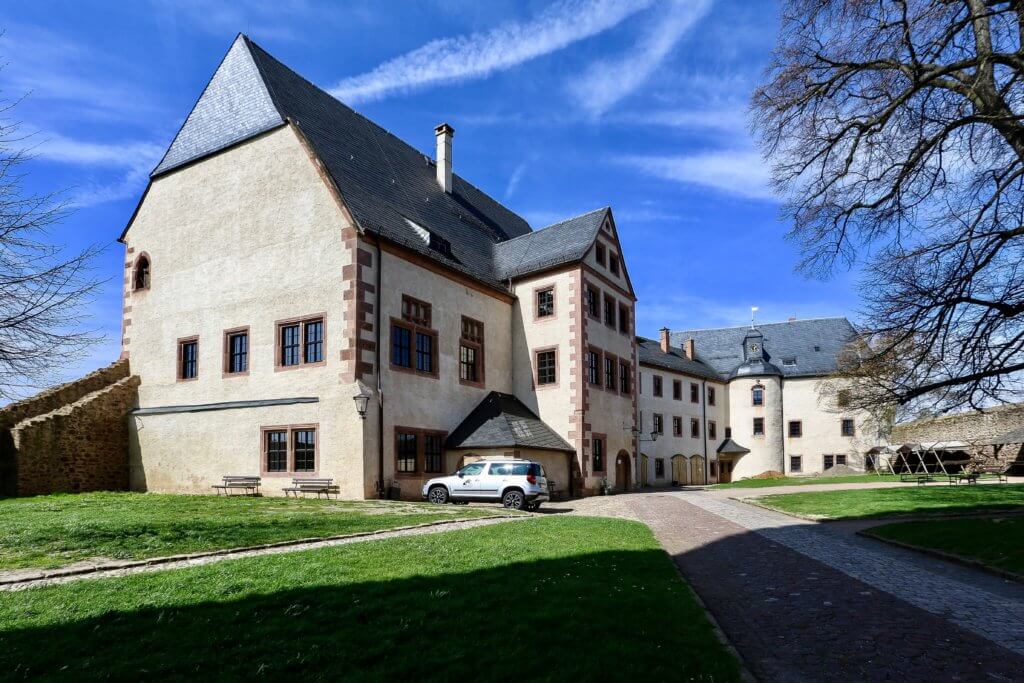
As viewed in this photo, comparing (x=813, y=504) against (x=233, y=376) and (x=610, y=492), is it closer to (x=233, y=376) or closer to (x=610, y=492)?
(x=610, y=492)

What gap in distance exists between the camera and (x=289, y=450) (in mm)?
22906

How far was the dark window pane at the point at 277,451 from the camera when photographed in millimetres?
23141

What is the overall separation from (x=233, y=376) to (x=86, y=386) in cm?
665

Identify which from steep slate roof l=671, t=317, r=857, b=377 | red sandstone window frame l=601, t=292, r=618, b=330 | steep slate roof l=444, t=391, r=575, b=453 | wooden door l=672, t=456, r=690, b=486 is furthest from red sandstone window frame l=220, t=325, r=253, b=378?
steep slate roof l=671, t=317, r=857, b=377

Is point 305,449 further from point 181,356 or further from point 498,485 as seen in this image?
point 181,356

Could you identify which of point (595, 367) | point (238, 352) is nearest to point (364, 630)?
point (238, 352)

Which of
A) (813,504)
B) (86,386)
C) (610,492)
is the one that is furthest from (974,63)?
(86,386)

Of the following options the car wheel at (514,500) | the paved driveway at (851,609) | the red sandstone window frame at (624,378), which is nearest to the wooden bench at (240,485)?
the car wheel at (514,500)

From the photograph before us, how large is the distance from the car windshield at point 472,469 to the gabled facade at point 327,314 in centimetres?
243

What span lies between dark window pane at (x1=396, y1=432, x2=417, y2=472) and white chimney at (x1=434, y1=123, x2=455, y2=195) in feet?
47.5

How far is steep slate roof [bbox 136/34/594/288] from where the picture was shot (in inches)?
1005

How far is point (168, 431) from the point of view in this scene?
2581 cm

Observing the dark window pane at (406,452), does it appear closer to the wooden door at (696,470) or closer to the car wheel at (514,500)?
the car wheel at (514,500)

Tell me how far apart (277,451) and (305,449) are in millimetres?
1213
